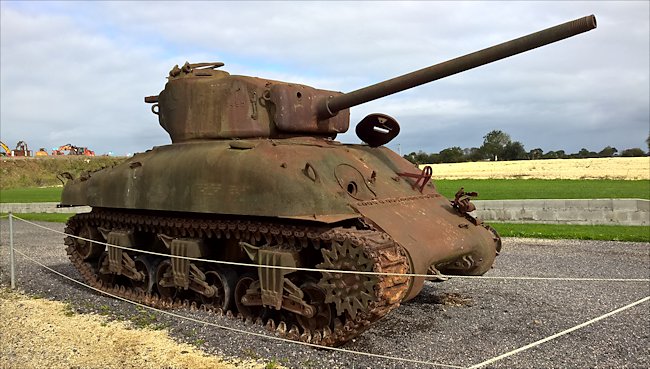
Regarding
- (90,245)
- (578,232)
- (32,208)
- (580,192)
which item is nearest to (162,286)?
(90,245)

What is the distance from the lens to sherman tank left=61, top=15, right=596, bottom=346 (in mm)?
6188

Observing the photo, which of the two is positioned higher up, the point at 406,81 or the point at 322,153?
the point at 406,81

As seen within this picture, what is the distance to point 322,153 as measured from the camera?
755 centimetres

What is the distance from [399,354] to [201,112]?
4712mm

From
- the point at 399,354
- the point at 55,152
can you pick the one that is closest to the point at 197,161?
the point at 399,354

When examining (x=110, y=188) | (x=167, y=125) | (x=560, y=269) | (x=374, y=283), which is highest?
(x=167, y=125)

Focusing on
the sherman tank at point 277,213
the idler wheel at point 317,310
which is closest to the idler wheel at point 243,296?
the sherman tank at point 277,213

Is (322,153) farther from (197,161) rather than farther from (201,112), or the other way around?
(201,112)

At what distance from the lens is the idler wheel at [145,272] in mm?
8773

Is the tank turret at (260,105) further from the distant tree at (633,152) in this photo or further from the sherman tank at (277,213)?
the distant tree at (633,152)

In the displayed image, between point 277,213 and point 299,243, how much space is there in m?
0.49

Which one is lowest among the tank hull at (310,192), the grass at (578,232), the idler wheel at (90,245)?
the grass at (578,232)

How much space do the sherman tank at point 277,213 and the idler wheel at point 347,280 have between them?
0.02m

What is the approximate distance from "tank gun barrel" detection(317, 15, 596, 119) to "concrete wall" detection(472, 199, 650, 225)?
13.0 meters
